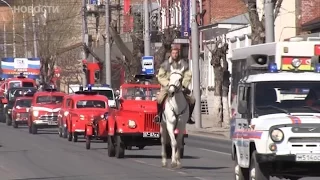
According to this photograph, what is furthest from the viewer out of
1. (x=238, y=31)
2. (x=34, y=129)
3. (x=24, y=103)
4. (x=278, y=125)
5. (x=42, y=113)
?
(x=238, y=31)

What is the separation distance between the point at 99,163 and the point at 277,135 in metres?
9.72

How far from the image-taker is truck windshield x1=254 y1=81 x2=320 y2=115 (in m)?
14.8

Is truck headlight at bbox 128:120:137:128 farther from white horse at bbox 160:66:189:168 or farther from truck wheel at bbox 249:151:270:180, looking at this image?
truck wheel at bbox 249:151:270:180

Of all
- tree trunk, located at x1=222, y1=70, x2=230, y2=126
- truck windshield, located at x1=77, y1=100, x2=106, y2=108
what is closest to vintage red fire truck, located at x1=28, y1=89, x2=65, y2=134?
truck windshield, located at x1=77, y1=100, x2=106, y2=108

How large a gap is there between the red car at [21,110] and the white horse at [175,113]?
26.8 meters

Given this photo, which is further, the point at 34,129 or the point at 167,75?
the point at 34,129

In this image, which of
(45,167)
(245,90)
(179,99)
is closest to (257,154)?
(245,90)

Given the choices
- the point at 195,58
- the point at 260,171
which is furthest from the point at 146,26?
the point at 260,171

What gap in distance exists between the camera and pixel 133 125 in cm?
2417

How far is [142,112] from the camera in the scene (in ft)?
79.5

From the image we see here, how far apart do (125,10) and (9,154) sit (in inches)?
2035

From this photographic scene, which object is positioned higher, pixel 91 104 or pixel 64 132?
pixel 91 104

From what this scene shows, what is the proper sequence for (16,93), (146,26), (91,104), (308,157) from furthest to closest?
1. (16,93)
2. (146,26)
3. (91,104)
4. (308,157)

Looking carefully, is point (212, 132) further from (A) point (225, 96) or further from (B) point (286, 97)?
(B) point (286, 97)
